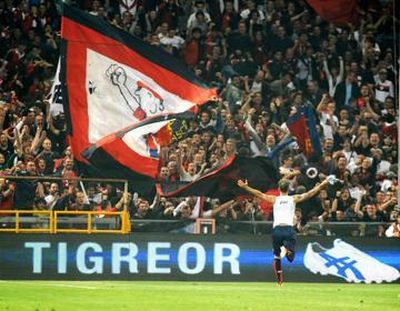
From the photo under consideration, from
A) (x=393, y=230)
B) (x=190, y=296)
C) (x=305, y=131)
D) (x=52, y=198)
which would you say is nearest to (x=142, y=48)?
(x=52, y=198)

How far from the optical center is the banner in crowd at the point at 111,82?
25.8 metres

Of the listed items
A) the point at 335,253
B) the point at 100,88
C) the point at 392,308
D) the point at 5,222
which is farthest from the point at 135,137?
the point at 392,308

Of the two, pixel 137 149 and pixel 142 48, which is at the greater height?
pixel 142 48

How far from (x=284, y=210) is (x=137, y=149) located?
3.46 m

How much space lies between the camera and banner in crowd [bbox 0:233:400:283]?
25.8 metres

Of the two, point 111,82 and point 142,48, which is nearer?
point 111,82

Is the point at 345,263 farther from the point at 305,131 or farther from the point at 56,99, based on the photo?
the point at 56,99

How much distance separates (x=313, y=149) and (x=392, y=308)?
34.2ft

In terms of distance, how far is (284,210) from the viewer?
2408cm

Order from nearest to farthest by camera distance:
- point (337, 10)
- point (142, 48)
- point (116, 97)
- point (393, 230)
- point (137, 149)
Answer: point (137, 149)
point (116, 97)
point (142, 48)
point (393, 230)
point (337, 10)

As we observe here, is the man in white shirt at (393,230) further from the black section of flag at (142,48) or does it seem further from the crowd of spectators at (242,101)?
the black section of flag at (142,48)

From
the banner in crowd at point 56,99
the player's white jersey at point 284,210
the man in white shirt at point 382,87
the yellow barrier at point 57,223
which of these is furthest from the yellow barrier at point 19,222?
the man in white shirt at point 382,87

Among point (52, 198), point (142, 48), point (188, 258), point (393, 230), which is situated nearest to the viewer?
point (52, 198)

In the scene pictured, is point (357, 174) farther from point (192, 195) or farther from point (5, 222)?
point (5, 222)
